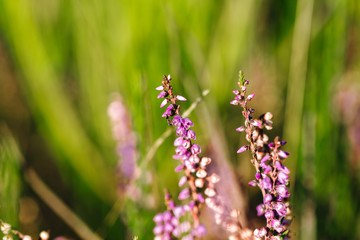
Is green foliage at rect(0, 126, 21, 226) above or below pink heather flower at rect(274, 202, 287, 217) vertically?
below

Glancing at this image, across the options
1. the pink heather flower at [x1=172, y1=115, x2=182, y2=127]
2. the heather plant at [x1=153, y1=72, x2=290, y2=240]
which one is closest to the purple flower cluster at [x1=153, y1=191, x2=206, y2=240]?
the heather plant at [x1=153, y1=72, x2=290, y2=240]

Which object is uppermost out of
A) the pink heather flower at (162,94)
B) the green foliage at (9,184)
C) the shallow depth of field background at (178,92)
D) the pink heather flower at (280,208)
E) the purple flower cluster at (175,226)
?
the shallow depth of field background at (178,92)

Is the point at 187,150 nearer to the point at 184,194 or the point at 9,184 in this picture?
the point at 184,194

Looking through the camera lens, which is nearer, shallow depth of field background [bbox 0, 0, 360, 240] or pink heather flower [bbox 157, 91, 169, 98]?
pink heather flower [bbox 157, 91, 169, 98]

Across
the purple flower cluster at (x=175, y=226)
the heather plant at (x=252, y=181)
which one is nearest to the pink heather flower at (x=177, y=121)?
the heather plant at (x=252, y=181)

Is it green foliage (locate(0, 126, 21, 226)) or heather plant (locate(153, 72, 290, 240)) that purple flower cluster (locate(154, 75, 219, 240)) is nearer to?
heather plant (locate(153, 72, 290, 240))

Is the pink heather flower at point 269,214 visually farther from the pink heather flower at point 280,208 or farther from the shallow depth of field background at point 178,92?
the shallow depth of field background at point 178,92

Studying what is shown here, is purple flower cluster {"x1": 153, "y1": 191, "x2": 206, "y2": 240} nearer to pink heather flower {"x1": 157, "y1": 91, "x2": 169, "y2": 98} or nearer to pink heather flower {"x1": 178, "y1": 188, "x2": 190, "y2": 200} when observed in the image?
pink heather flower {"x1": 178, "y1": 188, "x2": 190, "y2": 200}


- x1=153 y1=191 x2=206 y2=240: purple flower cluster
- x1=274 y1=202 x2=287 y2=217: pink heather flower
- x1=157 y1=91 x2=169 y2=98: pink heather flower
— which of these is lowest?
x1=153 y1=191 x2=206 y2=240: purple flower cluster
